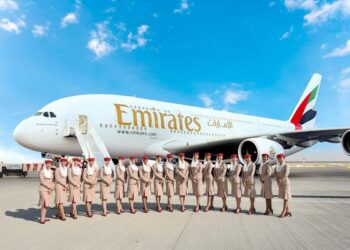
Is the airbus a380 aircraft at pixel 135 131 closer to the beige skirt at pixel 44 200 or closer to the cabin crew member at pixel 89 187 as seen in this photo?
the cabin crew member at pixel 89 187

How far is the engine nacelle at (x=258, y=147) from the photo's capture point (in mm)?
16750

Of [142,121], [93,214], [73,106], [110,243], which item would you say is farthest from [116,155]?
[110,243]

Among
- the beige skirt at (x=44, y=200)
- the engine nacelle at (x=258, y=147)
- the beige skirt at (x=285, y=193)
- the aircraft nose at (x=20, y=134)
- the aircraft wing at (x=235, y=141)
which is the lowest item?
the beige skirt at (x=285, y=193)

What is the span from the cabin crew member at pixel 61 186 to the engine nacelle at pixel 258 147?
1110cm

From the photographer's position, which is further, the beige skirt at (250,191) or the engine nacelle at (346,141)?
the engine nacelle at (346,141)

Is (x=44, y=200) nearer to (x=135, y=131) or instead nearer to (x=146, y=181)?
(x=146, y=181)

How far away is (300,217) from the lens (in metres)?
6.89

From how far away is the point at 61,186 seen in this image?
6.94 meters

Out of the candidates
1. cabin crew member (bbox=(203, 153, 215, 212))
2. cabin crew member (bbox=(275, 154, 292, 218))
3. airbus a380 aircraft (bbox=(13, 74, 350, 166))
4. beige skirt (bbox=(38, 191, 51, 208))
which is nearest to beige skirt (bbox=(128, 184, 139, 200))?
cabin crew member (bbox=(203, 153, 215, 212))

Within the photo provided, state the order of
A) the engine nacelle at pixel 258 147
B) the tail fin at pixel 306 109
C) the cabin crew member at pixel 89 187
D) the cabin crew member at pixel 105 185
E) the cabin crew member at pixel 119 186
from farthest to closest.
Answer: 1. the tail fin at pixel 306 109
2. the engine nacelle at pixel 258 147
3. the cabin crew member at pixel 119 186
4. the cabin crew member at pixel 105 185
5. the cabin crew member at pixel 89 187

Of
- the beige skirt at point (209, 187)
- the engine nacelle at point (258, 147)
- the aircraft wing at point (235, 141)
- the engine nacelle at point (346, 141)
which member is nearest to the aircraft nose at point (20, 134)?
the aircraft wing at point (235, 141)

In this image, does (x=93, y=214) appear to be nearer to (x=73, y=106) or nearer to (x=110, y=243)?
(x=110, y=243)

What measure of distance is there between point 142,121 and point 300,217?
11.4m

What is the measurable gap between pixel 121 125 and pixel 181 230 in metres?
11.4
